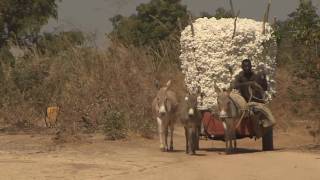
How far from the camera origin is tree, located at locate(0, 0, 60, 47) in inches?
1000

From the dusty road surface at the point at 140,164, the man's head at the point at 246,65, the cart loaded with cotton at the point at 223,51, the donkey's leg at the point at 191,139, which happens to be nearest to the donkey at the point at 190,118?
the donkey's leg at the point at 191,139

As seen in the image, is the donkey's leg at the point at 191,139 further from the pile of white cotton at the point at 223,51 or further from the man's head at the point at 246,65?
the pile of white cotton at the point at 223,51

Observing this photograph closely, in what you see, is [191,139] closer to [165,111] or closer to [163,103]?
[165,111]

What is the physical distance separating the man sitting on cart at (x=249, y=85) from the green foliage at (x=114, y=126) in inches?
179

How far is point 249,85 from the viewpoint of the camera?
1591 cm

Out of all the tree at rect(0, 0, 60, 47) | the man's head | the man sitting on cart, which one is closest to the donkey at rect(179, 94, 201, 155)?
the man sitting on cart

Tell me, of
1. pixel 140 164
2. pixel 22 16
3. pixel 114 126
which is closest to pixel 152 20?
pixel 22 16

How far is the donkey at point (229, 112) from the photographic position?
598 inches

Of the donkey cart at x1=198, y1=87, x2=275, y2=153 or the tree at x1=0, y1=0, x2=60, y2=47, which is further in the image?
the tree at x1=0, y1=0, x2=60, y2=47

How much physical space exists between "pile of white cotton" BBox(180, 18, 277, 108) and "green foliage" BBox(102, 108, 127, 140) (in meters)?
2.80

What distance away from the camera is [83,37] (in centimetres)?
2552

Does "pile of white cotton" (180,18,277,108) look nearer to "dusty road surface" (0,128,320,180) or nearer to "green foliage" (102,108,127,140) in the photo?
"dusty road surface" (0,128,320,180)

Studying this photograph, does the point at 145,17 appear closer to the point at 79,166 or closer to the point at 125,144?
the point at 125,144

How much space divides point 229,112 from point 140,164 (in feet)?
9.45
